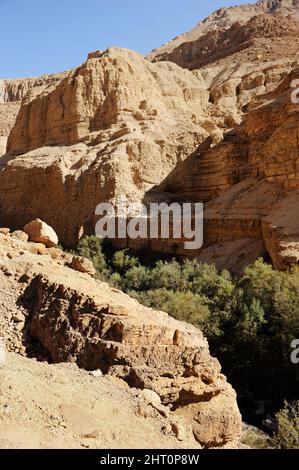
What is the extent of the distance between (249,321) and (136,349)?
5398mm

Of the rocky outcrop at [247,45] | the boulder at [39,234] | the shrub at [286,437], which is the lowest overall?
the shrub at [286,437]

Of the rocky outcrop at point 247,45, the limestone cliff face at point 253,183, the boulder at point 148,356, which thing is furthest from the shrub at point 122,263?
the rocky outcrop at point 247,45

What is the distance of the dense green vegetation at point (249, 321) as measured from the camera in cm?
978

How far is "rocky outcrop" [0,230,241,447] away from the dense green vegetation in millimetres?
3689

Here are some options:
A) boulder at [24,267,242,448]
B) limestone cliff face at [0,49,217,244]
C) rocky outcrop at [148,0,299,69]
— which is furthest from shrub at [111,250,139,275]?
rocky outcrop at [148,0,299,69]

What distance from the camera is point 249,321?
10688 millimetres

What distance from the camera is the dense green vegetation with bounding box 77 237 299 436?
9781mm

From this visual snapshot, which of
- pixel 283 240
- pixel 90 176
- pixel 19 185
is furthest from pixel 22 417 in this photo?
pixel 19 185

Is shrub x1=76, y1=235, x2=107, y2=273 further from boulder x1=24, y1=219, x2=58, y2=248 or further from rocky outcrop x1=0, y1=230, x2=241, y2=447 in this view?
rocky outcrop x1=0, y1=230, x2=241, y2=447

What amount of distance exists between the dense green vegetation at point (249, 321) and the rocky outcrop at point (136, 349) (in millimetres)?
3689

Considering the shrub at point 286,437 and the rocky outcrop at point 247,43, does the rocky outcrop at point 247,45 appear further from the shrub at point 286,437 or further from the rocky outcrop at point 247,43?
the shrub at point 286,437

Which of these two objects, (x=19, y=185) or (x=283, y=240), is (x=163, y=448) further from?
(x=19, y=185)

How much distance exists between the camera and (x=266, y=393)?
9.77 m

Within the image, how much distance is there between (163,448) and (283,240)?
10.1 meters
